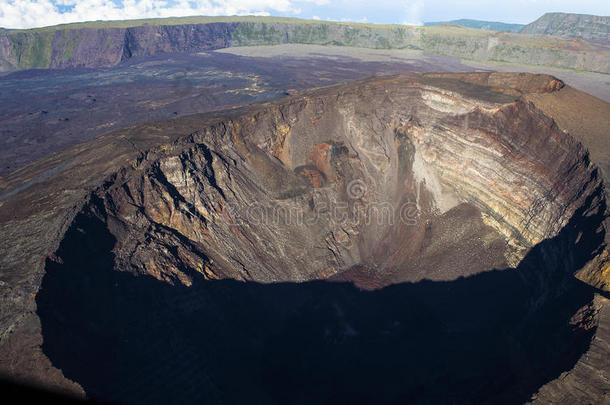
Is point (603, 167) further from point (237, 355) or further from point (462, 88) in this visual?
point (237, 355)

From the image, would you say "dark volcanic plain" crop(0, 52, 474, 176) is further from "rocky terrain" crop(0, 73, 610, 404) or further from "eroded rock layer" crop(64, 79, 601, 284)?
"eroded rock layer" crop(64, 79, 601, 284)

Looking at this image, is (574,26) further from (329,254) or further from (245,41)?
(329,254)

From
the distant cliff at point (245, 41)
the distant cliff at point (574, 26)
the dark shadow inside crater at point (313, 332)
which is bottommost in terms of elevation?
the dark shadow inside crater at point (313, 332)

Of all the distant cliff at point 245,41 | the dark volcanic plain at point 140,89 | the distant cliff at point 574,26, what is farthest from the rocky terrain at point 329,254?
the distant cliff at point 574,26

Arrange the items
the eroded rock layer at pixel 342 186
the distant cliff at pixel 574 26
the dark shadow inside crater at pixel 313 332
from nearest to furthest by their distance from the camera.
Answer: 1. the dark shadow inside crater at pixel 313 332
2. the eroded rock layer at pixel 342 186
3. the distant cliff at pixel 574 26

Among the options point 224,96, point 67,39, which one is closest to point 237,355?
point 224,96

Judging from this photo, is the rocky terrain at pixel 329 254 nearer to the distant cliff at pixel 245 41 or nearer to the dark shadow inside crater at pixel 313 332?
the dark shadow inside crater at pixel 313 332

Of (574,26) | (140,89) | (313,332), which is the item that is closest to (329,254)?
(313,332)
